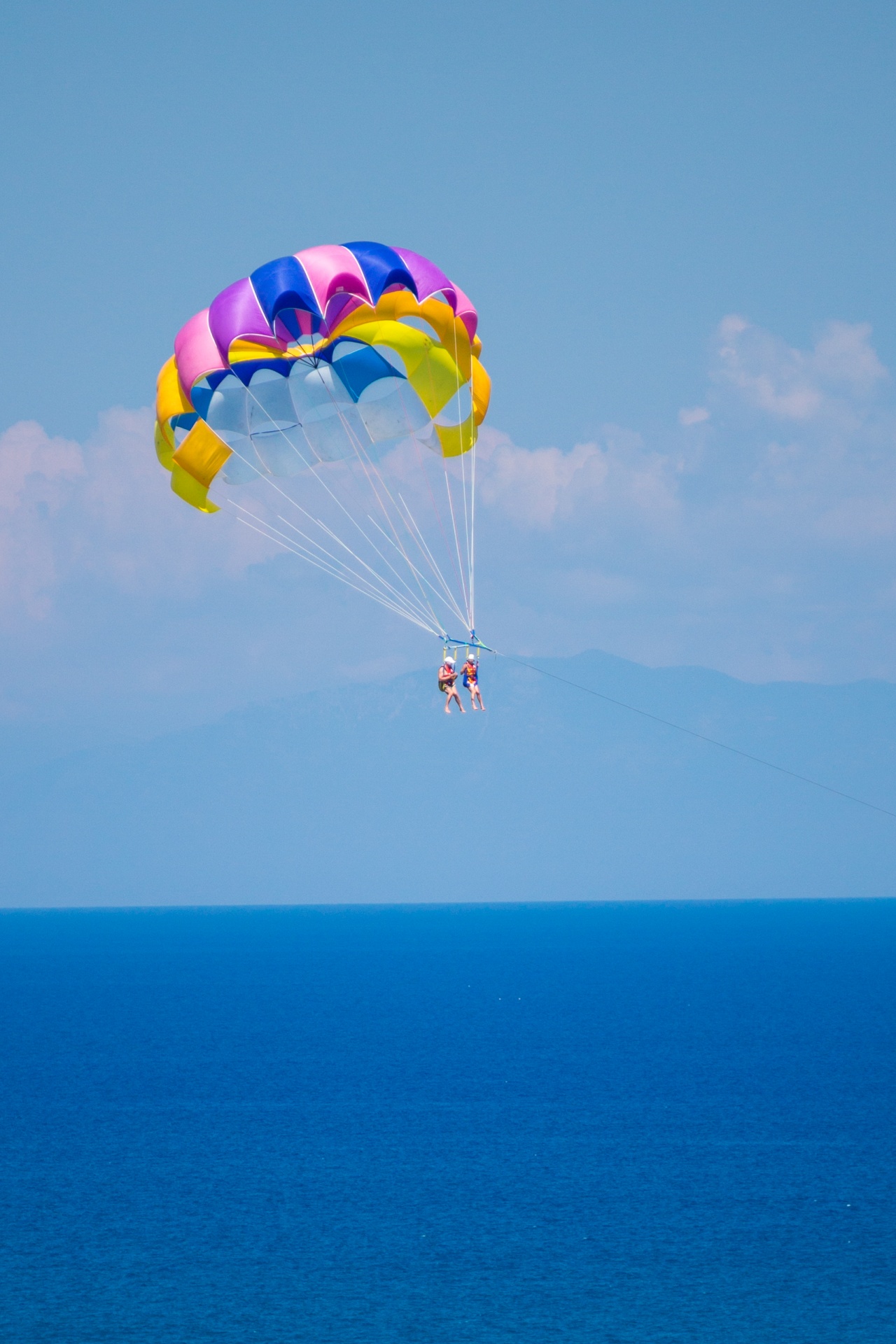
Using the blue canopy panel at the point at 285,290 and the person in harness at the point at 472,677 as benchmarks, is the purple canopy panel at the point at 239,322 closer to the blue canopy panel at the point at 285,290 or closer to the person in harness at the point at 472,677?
the blue canopy panel at the point at 285,290

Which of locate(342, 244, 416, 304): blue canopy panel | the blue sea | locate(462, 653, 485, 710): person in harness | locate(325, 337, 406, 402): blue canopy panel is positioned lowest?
the blue sea

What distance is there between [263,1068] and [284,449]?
114 feet

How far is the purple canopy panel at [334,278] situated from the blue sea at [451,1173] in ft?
61.9

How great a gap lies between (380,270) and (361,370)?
2.67 metres

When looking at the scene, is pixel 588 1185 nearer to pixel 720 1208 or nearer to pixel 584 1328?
pixel 720 1208

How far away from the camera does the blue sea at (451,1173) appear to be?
2878cm

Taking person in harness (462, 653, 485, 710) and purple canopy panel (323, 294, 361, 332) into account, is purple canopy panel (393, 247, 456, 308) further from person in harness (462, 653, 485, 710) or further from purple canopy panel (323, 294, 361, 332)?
person in harness (462, 653, 485, 710)

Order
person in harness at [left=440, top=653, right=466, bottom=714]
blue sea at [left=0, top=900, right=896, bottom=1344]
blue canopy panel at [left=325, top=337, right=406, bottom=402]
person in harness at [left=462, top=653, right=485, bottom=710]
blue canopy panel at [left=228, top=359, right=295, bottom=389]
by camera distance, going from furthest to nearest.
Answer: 1. blue sea at [left=0, top=900, right=896, bottom=1344]
2. blue canopy panel at [left=325, top=337, right=406, bottom=402]
3. blue canopy panel at [left=228, top=359, right=295, bottom=389]
4. person in harness at [left=440, top=653, right=466, bottom=714]
5. person in harness at [left=462, top=653, right=485, bottom=710]

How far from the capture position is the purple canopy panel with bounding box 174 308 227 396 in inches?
989

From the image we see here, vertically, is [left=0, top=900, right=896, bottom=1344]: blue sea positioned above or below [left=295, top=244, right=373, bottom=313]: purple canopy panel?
below

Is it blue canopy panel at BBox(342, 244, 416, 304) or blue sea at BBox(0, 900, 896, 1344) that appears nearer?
blue canopy panel at BBox(342, 244, 416, 304)

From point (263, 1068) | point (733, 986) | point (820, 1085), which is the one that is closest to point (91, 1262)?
point (263, 1068)

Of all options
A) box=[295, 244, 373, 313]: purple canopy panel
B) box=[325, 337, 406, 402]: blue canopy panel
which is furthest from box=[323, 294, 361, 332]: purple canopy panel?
box=[325, 337, 406, 402]: blue canopy panel

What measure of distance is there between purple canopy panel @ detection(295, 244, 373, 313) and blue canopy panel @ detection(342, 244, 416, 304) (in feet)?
0.36
